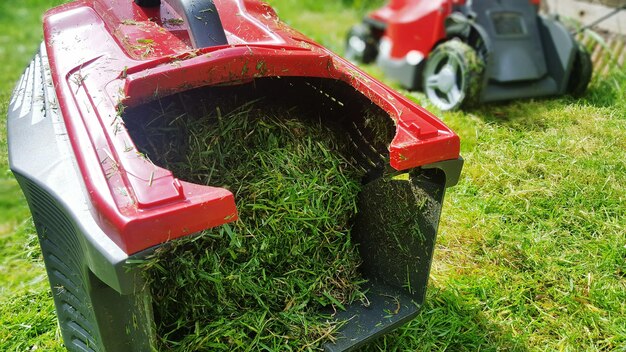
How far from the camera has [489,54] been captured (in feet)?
9.50

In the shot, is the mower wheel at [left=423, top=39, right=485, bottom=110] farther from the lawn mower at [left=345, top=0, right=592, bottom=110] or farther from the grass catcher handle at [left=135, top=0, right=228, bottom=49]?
the grass catcher handle at [left=135, top=0, right=228, bottom=49]

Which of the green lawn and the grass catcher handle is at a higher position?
the grass catcher handle

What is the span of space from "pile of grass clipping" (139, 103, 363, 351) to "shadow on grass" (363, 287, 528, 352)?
0.20m

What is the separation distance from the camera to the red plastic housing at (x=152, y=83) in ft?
3.56

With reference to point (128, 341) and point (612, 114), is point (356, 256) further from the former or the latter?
point (612, 114)

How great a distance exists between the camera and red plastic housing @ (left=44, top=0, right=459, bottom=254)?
108cm

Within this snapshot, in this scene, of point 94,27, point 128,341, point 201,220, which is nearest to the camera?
point 201,220

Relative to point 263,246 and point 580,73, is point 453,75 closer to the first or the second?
point 580,73

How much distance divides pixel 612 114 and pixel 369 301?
1.48m

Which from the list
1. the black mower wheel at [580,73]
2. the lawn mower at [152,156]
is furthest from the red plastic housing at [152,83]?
the black mower wheel at [580,73]

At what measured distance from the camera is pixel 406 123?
1.45m

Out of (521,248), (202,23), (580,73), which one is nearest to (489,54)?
(580,73)

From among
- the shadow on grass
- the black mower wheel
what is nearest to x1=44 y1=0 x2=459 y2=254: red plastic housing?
the shadow on grass

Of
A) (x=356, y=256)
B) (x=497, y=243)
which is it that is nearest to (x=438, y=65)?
(x=497, y=243)
